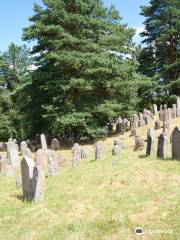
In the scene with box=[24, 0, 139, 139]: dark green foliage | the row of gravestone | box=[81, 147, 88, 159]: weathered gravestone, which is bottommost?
box=[81, 147, 88, 159]: weathered gravestone

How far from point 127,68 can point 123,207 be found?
1595 centimetres

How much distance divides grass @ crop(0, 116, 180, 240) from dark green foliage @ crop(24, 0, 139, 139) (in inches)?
393

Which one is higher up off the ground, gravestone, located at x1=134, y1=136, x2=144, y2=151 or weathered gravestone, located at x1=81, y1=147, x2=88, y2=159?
gravestone, located at x1=134, y1=136, x2=144, y2=151

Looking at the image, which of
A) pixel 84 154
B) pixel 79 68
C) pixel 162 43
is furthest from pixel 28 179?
pixel 162 43

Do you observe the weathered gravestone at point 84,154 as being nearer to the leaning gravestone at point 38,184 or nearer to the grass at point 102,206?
the grass at point 102,206

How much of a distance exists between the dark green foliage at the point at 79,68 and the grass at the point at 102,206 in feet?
32.8

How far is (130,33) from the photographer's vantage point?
84.6 ft

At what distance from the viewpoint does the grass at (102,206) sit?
7164 millimetres

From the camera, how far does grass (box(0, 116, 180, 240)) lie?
23.5ft

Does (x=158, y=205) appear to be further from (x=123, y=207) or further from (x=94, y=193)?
(x=94, y=193)

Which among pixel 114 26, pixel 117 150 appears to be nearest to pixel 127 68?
pixel 114 26

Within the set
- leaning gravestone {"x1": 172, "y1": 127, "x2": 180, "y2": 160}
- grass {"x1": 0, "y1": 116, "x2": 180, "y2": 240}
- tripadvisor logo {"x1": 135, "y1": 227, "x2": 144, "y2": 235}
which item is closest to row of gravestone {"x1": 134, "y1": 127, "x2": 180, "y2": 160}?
leaning gravestone {"x1": 172, "y1": 127, "x2": 180, "y2": 160}

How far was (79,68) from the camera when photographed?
75.1 ft

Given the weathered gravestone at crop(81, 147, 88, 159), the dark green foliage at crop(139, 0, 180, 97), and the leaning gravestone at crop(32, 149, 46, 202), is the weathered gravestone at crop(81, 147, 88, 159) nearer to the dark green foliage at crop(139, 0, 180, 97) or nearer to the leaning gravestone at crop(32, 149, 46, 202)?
the leaning gravestone at crop(32, 149, 46, 202)
